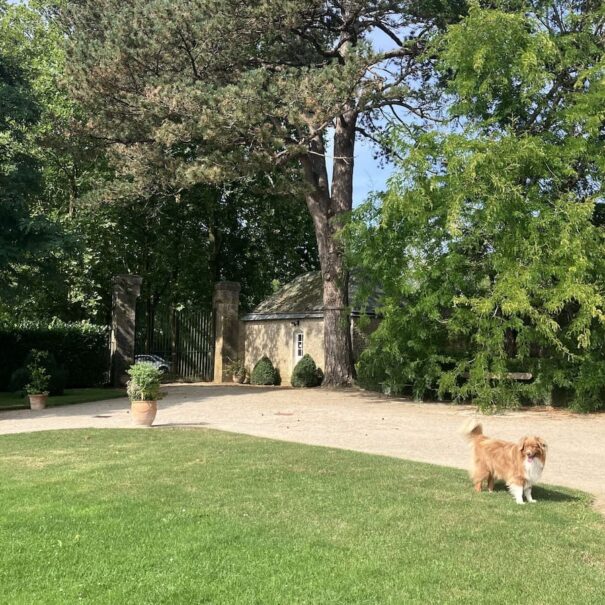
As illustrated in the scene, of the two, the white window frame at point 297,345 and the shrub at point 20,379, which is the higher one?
the white window frame at point 297,345

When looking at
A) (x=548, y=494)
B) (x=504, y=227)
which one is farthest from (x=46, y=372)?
(x=548, y=494)

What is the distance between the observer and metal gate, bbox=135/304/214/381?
90.7ft

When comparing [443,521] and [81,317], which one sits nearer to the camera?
[443,521]

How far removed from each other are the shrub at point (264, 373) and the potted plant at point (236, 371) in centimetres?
91

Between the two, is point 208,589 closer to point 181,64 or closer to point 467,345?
point 467,345

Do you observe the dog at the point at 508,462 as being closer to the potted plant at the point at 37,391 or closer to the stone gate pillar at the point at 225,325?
the potted plant at the point at 37,391

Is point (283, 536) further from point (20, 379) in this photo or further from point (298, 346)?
point (298, 346)

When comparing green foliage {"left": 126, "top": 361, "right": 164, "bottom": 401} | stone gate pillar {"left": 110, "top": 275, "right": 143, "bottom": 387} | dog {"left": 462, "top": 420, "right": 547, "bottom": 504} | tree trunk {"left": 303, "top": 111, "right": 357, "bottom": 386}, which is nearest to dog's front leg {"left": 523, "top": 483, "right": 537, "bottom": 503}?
dog {"left": 462, "top": 420, "right": 547, "bottom": 504}

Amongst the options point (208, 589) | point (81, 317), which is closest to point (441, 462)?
point (208, 589)

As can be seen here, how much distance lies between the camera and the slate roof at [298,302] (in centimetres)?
2522

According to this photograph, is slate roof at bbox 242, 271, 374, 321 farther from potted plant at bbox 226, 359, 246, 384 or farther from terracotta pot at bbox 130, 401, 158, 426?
terracotta pot at bbox 130, 401, 158, 426

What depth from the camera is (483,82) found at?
15.9 metres

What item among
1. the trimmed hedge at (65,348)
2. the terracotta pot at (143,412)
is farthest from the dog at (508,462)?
the trimmed hedge at (65,348)

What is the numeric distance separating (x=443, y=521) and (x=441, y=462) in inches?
124
